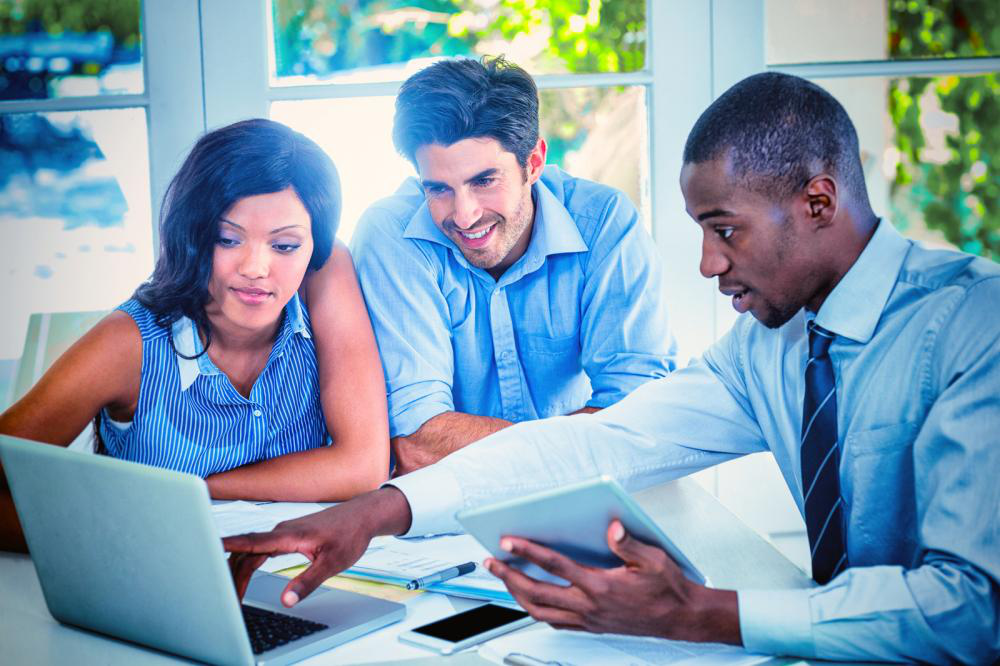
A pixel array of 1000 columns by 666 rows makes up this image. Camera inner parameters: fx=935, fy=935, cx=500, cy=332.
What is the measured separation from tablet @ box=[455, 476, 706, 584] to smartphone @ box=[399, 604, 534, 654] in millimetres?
73

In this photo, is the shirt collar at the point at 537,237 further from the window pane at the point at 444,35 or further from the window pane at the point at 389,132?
the window pane at the point at 444,35

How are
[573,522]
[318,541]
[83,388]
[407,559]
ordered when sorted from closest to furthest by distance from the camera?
[573,522], [318,541], [407,559], [83,388]

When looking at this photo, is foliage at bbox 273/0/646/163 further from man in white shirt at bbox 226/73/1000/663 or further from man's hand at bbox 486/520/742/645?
man's hand at bbox 486/520/742/645

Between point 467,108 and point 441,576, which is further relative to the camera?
point 467,108

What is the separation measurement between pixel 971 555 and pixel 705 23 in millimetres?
2080

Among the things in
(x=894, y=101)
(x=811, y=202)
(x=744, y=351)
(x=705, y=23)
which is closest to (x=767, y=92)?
(x=811, y=202)

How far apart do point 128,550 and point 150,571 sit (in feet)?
0.12

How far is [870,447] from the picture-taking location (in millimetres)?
1218

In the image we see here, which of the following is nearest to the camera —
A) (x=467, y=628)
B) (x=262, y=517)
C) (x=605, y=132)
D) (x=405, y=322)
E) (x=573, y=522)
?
(x=573, y=522)

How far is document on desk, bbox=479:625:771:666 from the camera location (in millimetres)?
959

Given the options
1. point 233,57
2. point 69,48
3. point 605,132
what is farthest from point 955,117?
point 69,48

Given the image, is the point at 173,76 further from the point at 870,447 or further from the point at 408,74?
the point at 870,447

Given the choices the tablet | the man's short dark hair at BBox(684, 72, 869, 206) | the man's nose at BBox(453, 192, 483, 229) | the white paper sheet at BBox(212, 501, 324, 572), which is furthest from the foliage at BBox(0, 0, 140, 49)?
the tablet

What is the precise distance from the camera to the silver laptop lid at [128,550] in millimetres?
923
